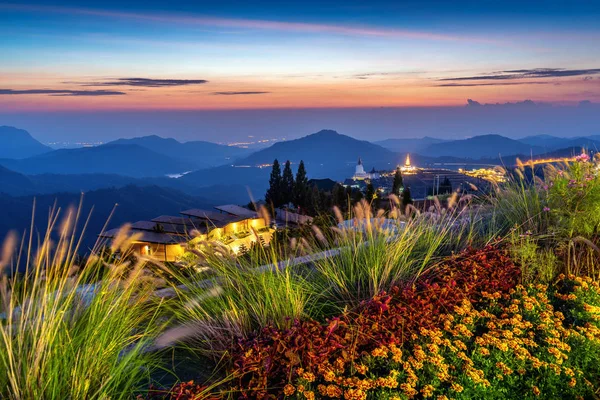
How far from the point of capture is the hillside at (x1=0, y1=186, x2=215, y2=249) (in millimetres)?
134625

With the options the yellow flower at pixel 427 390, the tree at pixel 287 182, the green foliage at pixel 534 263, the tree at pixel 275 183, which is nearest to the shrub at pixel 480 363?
the yellow flower at pixel 427 390

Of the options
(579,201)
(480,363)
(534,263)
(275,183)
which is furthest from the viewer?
(275,183)

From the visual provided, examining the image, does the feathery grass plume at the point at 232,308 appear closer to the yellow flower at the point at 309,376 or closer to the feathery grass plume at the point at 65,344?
the feathery grass plume at the point at 65,344

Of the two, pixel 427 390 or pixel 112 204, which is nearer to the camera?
pixel 427 390

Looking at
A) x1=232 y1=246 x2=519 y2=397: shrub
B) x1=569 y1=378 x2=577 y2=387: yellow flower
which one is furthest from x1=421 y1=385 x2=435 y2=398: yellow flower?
x1=569 y1=378 x2=577 y2=387: yellow flower

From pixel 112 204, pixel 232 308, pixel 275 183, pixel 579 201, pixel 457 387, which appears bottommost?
pixel 112 204

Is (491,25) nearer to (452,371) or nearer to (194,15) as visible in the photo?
(194,15)

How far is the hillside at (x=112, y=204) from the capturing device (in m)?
135

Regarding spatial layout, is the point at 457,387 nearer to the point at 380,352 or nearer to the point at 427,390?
the point at 427,390

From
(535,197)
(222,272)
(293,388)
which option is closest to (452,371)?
Result: (293,388)

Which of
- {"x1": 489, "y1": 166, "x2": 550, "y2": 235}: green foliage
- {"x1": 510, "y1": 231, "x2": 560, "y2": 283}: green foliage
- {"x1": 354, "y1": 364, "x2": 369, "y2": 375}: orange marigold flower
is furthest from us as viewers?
{"x1": 489, "y1": 166, "x2": 550, "y2": 235}: green foliage

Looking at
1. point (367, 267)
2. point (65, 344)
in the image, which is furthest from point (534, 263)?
point (65, 344)

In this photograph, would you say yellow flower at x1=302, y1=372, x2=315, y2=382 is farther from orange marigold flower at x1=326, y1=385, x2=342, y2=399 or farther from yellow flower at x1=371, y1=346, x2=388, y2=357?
yellow flower at x1=371, y1=346, x2=388, y2=357

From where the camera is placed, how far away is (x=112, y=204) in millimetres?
140375
